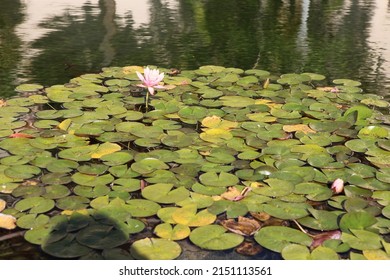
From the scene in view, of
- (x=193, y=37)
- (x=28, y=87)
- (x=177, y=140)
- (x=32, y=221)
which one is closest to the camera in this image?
(x=32, y=221)

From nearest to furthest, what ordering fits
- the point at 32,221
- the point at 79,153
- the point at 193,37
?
the point at 32,221 → the point at 79,153 → the point at 193,37

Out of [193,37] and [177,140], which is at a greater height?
[177,140]

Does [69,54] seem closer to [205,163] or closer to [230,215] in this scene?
[205,163]

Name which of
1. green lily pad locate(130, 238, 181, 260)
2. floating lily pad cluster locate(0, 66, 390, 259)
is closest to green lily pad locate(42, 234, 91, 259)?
floating lily pad cluster locate(0, 66, 390, 259)

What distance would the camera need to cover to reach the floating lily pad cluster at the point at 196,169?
1.47 m

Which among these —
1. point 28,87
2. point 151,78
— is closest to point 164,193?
point 151,78

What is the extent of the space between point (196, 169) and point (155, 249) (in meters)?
0.46

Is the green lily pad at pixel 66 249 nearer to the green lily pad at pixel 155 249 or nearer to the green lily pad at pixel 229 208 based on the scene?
the green lily pad at pixel 155 249

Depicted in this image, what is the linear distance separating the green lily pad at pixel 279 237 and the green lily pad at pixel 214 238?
0.19ft

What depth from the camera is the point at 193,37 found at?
3.69 metres

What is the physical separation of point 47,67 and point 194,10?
190cm

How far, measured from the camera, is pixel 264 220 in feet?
5.14

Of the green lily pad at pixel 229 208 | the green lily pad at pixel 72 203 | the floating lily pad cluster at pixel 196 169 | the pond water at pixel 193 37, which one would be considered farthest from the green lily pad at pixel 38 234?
the pond water at pixel 193 37

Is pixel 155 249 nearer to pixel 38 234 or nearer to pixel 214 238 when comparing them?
pixel 214 238
